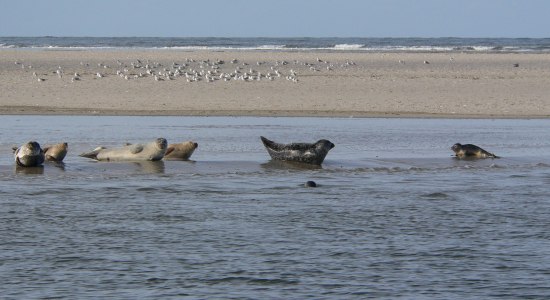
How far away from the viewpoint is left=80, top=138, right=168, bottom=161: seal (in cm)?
1462

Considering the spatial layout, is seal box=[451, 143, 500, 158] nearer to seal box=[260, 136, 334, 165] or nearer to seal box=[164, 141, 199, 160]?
seal box=[260, 136, 334, 165]

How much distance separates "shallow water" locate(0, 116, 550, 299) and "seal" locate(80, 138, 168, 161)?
10.1 inches

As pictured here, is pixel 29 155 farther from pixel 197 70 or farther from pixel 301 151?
pixel 197 70

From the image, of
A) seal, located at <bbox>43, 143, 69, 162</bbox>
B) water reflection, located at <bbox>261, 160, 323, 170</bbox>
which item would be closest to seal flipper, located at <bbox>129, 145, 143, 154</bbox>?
seal, located at <bbox>43, 143, 69, 162</bbox>

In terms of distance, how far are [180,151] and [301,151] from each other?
1.69 meters

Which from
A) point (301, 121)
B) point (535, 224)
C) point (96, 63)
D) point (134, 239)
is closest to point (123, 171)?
point (134, 239)

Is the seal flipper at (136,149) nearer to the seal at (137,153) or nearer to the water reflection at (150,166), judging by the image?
the seal at (137,153)

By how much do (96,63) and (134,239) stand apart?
30700 millimetres

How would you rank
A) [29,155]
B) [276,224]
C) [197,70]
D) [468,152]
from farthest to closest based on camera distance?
[197,70] < [468,152] < [29,155] < [276,224]

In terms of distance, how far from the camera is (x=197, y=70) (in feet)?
116

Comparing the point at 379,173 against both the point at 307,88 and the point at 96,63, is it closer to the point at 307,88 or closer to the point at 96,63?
the point at 307,88

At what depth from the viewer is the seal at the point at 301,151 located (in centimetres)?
1462

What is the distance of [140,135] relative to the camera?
58.8ft

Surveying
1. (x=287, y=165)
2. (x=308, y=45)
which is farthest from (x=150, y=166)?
(x=308, y=45)
